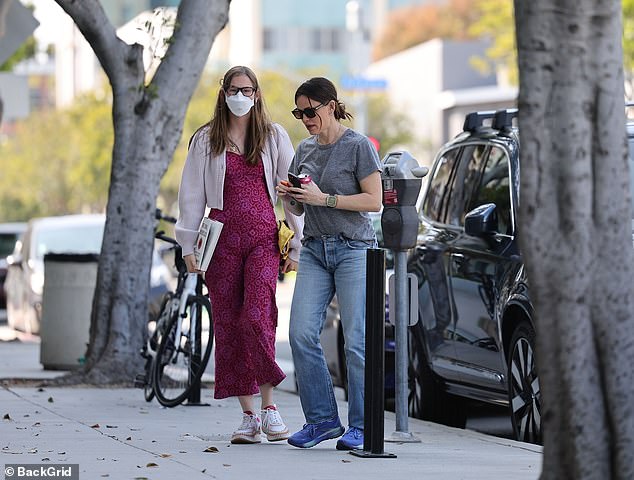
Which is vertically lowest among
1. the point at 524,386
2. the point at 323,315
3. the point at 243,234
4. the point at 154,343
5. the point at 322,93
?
the point at 524,386

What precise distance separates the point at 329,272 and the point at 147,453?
127 cm

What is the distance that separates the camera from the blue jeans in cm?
816

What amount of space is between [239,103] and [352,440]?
6.26ft

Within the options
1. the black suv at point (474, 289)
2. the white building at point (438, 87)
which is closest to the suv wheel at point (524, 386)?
the black suv at point (474, 289)

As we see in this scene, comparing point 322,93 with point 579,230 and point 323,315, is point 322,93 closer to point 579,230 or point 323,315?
point 323,315

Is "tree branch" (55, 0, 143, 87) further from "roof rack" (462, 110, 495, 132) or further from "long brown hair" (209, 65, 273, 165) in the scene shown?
"long brown hair" (209, 65, 273, 165)

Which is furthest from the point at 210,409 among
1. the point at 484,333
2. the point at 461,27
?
the point at 461,27

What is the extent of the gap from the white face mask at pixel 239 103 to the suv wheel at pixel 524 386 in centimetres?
188

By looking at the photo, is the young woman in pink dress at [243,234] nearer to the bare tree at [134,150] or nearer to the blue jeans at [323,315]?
the blue jeans at [323,315]

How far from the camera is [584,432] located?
568 cm

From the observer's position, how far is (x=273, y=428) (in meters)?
8.65

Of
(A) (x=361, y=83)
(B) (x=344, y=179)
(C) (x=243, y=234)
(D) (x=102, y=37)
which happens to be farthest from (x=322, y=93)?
(A) (x=361, y=83)

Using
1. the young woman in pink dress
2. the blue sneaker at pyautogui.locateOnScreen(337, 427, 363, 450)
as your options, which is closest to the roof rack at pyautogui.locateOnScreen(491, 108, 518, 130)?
the young woman in pink dress

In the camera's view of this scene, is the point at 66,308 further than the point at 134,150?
Yes
